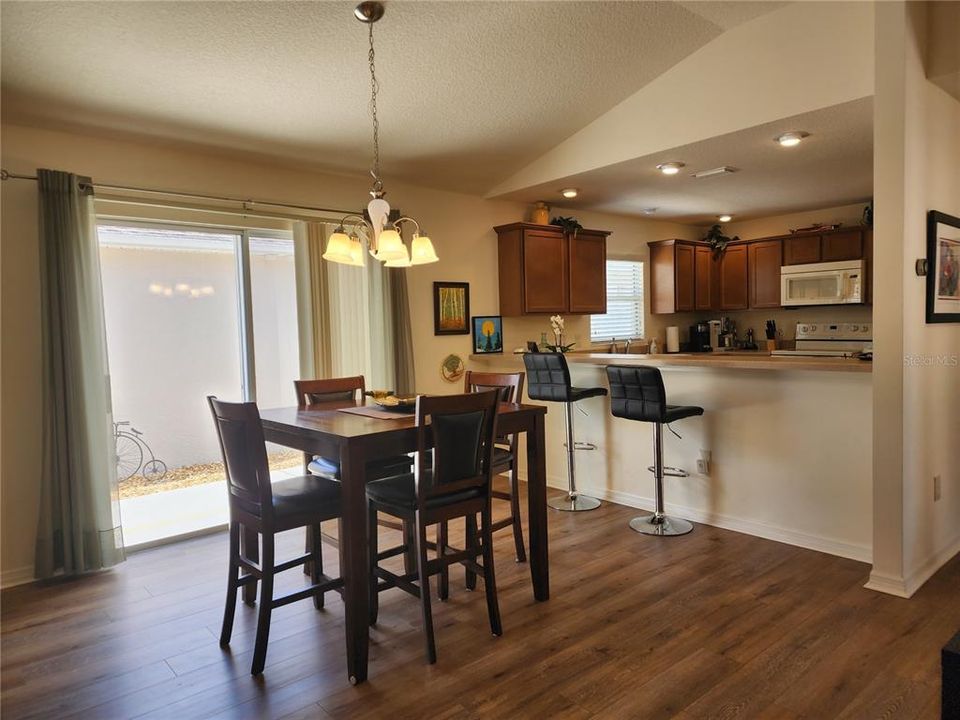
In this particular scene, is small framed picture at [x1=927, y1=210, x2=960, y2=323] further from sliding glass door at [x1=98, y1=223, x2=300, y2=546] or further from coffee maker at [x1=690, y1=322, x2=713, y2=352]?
coffee maker at [x1=690, y1=322, x2=713, y2=352]

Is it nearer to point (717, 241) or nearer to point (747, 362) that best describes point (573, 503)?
point (747, 362)

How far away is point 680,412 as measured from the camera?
3.72 m

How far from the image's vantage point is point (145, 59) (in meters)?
2.93

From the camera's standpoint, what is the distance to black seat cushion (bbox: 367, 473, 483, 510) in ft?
8.28

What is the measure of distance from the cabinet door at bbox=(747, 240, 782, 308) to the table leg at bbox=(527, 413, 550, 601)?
191 inches

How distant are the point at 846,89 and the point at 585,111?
5.22 ft

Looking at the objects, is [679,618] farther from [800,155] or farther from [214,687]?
[800,155]

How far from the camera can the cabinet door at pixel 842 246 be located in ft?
19.8

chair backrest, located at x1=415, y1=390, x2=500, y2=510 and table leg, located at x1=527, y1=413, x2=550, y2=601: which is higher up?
chair backrest, located at x1=415, y1=390, x2=500, y2=510

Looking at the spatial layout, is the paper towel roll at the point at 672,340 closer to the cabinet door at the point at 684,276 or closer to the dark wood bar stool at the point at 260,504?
the cabinet door at the point at 684,276

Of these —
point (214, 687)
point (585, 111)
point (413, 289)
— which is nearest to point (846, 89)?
point (585, 111)

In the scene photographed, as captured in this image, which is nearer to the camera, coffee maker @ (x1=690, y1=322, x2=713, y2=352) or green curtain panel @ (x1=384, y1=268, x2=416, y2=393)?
green curtain panel @ (x1=384, y1=268, x2=416, y2=393)

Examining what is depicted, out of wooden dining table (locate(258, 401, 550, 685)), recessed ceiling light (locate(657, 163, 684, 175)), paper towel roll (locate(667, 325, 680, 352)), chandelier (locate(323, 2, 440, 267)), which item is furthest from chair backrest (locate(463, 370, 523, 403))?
paper towel roll (locate(667, 325, 680, 352))

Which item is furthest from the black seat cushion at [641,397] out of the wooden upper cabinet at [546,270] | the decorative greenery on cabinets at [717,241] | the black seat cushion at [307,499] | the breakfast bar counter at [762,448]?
the decorative greenery on cabinets at [717,241]
